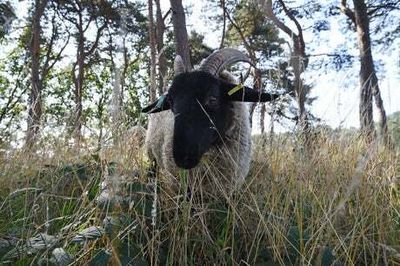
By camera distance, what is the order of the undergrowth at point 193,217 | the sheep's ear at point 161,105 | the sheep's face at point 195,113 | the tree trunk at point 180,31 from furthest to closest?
1. the tree trunk at point 180,31
2. the sheep's ear at point 161,105
3. the sheep's face at point 195,113
4. the undergrowth at point 193,217

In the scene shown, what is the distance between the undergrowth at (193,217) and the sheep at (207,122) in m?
0.28

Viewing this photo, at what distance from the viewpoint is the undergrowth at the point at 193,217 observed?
203 cm

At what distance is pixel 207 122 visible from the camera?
3512mm

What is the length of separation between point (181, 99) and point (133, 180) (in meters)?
1.05

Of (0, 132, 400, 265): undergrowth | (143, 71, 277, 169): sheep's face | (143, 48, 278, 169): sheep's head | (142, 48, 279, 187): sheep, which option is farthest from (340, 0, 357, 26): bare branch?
(0, 132, 400, 265): undergrowth

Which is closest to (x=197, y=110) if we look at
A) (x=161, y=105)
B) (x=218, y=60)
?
(x=161, y=105)

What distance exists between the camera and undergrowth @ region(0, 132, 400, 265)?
203cm

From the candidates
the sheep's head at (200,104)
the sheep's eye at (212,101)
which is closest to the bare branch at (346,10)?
the sheep's head at (200,104)

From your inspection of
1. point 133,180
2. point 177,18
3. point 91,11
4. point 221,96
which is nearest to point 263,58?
point 91,11

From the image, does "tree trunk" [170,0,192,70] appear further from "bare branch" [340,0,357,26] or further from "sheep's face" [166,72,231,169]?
"bare branch" [340,0,357,26]

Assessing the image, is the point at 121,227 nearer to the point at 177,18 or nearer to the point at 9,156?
the point at 9,156

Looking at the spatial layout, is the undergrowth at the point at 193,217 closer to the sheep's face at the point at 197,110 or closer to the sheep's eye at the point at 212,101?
the sheep's face at the point at 197,110

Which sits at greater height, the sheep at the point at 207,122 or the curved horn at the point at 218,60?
the curved horn at the point at 218,60

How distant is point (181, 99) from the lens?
3.70 m
